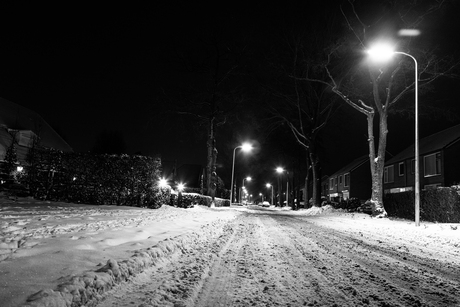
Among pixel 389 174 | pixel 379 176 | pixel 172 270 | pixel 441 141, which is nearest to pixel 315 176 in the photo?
pixel 379 176

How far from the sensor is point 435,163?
3462 centimetres

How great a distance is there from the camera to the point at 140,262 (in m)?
4.57

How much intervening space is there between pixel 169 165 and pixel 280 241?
4783 centimetres

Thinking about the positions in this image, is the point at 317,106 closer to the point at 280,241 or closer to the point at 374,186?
the point at 374,186

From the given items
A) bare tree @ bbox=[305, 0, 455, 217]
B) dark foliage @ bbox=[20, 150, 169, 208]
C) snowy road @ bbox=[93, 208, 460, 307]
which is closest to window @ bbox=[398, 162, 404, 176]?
bare tree @ bbox=[305, 0, 455, 217]

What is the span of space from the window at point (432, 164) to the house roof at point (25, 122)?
40.5m

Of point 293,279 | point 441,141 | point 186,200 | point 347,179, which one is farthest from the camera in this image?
point 347,179

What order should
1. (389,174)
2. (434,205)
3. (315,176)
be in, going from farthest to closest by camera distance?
(389,174) → (315,176) → (434,205)

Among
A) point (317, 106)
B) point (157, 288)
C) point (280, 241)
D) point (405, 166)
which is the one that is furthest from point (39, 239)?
point (405, 166)

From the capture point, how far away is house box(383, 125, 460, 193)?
32531 millimetres

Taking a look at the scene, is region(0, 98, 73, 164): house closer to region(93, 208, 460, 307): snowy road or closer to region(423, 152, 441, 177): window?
region(93, 208, 460, 307): snowy road

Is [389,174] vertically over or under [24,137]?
under

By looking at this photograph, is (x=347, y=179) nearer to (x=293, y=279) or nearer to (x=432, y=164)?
(x=432, y=164)

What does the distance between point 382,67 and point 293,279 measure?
21135mm
